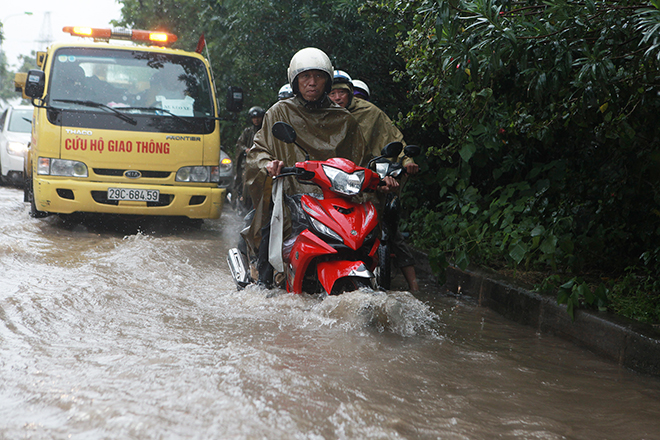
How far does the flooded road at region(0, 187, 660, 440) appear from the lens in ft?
7.87

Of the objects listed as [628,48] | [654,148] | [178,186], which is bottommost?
[178,186]

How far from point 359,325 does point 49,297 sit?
6.94 feet

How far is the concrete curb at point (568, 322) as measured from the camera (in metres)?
3.38

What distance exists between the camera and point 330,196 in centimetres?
404

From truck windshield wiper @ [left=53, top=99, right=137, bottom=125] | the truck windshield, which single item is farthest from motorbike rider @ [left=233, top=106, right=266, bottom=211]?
truck windshield wiper @ [left=53, top=99, right=137, bottom=125]

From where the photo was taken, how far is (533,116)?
4219mm

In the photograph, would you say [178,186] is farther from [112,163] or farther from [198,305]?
[198,305]

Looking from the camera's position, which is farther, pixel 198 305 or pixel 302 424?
pixel 198 305

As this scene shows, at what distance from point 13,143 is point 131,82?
6.93 m

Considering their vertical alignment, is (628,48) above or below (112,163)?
above

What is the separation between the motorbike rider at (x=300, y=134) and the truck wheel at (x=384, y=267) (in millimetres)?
657

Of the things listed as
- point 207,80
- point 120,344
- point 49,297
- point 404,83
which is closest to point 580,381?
point 120,344

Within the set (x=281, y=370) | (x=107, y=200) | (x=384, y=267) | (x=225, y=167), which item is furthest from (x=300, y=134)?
(x=225, y=167)

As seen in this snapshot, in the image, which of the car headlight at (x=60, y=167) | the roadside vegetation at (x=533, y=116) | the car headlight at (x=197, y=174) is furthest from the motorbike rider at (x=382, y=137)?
the car headlight at (x=60, y=167)
